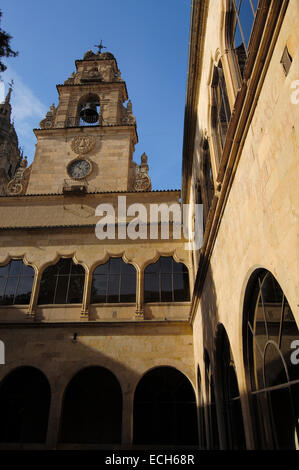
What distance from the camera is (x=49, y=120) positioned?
1992 centimetres

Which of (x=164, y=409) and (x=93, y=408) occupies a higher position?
(x=93, y=408)

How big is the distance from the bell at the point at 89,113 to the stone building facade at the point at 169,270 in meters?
0.14

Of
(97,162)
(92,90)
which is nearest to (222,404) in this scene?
(97,162)

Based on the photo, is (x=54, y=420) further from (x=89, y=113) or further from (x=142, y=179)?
(x=89, y=113)

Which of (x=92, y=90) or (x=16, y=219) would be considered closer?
(x=16, y=219)

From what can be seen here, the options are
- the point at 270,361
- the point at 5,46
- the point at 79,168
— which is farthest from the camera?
the point at 79,168

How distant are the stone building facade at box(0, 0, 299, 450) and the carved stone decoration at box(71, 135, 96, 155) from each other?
86 mm

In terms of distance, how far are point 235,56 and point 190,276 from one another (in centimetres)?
922

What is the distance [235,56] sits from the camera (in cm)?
577

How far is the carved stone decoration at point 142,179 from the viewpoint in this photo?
54.6 ft

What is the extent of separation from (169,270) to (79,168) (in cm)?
779

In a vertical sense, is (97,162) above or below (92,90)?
below

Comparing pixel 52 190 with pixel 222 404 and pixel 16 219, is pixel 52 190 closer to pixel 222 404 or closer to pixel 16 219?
pixel 16 219

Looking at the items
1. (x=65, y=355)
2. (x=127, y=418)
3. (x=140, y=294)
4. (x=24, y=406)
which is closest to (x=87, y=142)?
(x=140, y=294)
